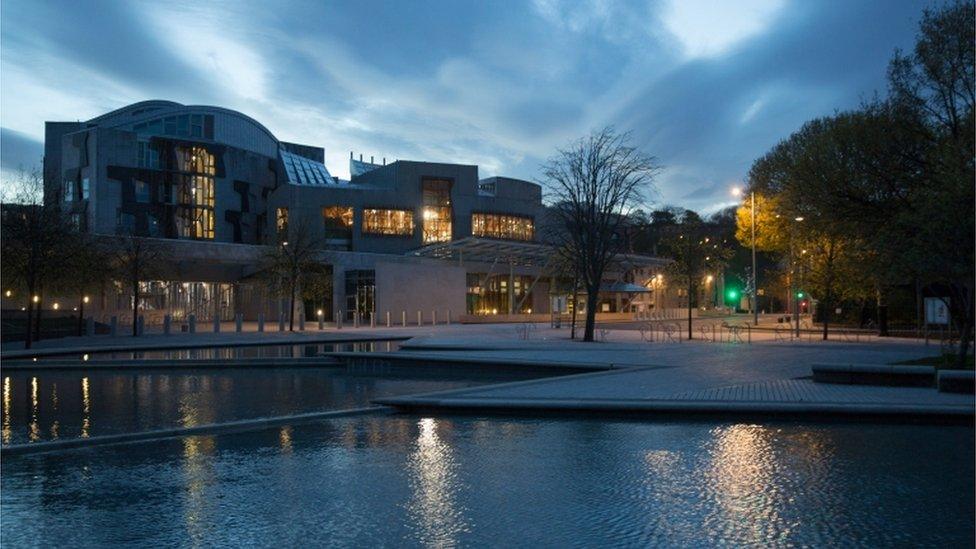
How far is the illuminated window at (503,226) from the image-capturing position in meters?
71.9

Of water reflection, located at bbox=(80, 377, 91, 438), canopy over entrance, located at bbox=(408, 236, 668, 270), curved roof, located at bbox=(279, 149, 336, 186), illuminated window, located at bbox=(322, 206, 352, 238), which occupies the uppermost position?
curved roof, located at bbox=(279, 149, 336, 186)

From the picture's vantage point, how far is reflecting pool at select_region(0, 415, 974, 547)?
243 inches

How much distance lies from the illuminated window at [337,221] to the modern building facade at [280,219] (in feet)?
0.33

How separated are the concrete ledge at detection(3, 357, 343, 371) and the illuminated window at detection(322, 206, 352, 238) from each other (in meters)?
45.7

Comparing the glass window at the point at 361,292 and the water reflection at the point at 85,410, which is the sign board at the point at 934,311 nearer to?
the water reflection at the point at 85,410

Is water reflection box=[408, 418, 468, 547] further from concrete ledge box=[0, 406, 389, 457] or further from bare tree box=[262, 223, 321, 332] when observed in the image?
bare tree box=[262, 223, 321, 332]

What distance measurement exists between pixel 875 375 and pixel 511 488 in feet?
35.0

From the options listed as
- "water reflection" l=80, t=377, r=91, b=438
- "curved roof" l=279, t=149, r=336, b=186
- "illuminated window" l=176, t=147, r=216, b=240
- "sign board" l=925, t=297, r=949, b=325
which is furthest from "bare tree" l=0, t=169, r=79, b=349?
"curved roof" l=279, t=149, r=336, b=186

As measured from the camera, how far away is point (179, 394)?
15.9 metres

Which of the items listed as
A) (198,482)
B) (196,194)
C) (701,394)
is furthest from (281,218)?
(198,482)

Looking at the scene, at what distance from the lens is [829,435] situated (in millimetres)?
10547

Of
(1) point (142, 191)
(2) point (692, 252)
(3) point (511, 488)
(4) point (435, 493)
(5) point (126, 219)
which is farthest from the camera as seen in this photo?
(1) point (142, 191)

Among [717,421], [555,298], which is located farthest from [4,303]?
[717,421]

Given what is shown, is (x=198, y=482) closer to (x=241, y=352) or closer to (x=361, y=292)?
(x=241, y=352)
